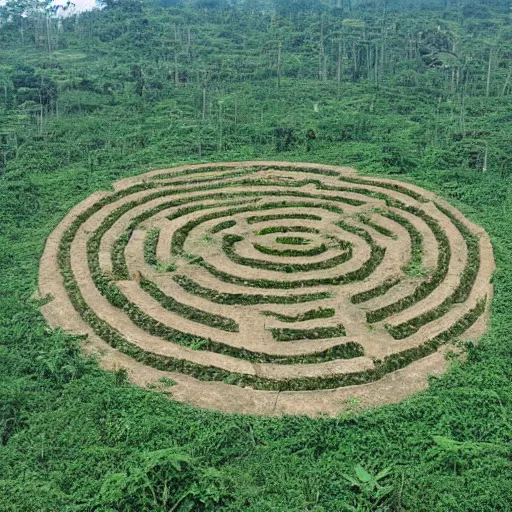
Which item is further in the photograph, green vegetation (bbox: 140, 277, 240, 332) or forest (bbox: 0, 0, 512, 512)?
green vegetation (bbox: 140, 277, 240, 332)

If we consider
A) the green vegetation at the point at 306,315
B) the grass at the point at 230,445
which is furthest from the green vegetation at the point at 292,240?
the grass at the point at 230,445

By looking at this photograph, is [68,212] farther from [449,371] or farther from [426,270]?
[449,371]

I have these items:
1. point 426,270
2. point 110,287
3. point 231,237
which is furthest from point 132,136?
point 426,270

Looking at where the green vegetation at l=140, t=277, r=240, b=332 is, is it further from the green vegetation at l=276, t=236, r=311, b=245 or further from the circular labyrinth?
the green vegetation at l=276, t=236, r=311, b=245

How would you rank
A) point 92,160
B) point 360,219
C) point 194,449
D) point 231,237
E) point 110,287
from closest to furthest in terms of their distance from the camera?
1. point 194,449
2. point 110,287
3. point 231,237
4. point 360,219
5. point 92,160

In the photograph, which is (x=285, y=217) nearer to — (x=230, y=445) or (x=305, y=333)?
(x=305, y=333)

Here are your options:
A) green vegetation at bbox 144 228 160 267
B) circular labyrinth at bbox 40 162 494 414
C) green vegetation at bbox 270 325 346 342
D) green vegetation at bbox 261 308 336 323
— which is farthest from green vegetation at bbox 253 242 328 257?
green vegetation at bbox 270 325 346 342
